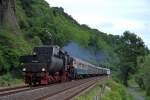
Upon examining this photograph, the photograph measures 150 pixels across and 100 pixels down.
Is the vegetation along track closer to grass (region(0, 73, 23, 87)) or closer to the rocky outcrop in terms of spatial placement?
grass (region(0, 73, 23, 87))

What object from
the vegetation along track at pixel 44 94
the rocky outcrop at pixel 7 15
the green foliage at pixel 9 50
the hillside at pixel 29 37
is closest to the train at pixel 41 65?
the vegetation along track at pixel 44 94

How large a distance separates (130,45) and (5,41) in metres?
102

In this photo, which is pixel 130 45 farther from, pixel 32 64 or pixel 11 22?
pixel 32 64

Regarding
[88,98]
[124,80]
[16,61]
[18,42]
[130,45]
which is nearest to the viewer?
[88,98]

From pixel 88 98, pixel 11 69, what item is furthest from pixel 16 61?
pixel 88 98

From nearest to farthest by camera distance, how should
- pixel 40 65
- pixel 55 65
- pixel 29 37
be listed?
1. pixel 40 65
2. pixel 55 65
3. pixel 29 37

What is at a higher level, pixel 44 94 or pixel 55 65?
pixel 55 65

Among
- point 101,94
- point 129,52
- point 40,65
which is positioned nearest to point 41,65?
point 40,65

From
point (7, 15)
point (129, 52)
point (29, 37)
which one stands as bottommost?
point (29, 37)

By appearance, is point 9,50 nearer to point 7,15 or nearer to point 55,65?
point 55,65

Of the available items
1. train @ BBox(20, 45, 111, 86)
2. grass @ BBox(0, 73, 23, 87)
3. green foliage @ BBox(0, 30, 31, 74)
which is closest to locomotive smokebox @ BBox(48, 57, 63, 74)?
train @ BBox(20, 45, 111, 86)

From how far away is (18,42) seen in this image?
57.6 m

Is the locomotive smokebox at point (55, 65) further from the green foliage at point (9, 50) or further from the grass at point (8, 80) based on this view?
the green foliage at point (9, 50)

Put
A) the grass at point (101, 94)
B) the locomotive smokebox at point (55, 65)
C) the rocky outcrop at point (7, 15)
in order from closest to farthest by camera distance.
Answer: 1. the grass at point (101, 94)
2. the locomotive smokebox at point (55, 65)
3. the rocky outcrop at point (7, 15)
